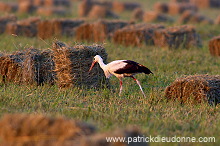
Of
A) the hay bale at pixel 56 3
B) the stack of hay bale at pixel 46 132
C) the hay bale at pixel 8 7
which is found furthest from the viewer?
the hay bale at pixel 56 3

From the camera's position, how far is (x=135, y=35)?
17.1m

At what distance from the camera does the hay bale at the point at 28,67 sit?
1032cm

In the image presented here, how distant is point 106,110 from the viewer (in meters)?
8.31

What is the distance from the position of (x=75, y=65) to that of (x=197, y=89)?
2688 millimetres

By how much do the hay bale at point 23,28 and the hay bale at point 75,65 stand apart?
9.22 m

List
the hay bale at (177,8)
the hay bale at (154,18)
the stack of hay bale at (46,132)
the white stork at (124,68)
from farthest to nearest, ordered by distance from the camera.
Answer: the hay bale at (177,8), the hay bale at (154,18), the white stork at (124,68), the stack of hay bale at (46,132)

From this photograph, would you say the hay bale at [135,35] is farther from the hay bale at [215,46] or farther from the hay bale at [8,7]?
the hay bale at [8,7]

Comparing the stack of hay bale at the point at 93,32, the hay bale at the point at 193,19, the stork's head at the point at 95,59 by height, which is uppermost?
the hay bale at the point at 193,19

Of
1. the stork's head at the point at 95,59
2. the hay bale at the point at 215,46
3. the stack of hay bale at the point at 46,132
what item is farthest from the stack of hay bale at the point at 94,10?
the stack of hay bale at the point at 46,132

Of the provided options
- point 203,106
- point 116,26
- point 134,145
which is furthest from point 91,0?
point 134,145

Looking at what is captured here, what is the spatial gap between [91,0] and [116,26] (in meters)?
16.7

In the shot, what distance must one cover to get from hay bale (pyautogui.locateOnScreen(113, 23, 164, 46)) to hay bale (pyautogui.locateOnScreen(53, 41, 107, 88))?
6.91 meters

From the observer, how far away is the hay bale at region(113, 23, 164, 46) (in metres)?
17.1

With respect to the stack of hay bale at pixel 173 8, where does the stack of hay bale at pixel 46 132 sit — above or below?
below
